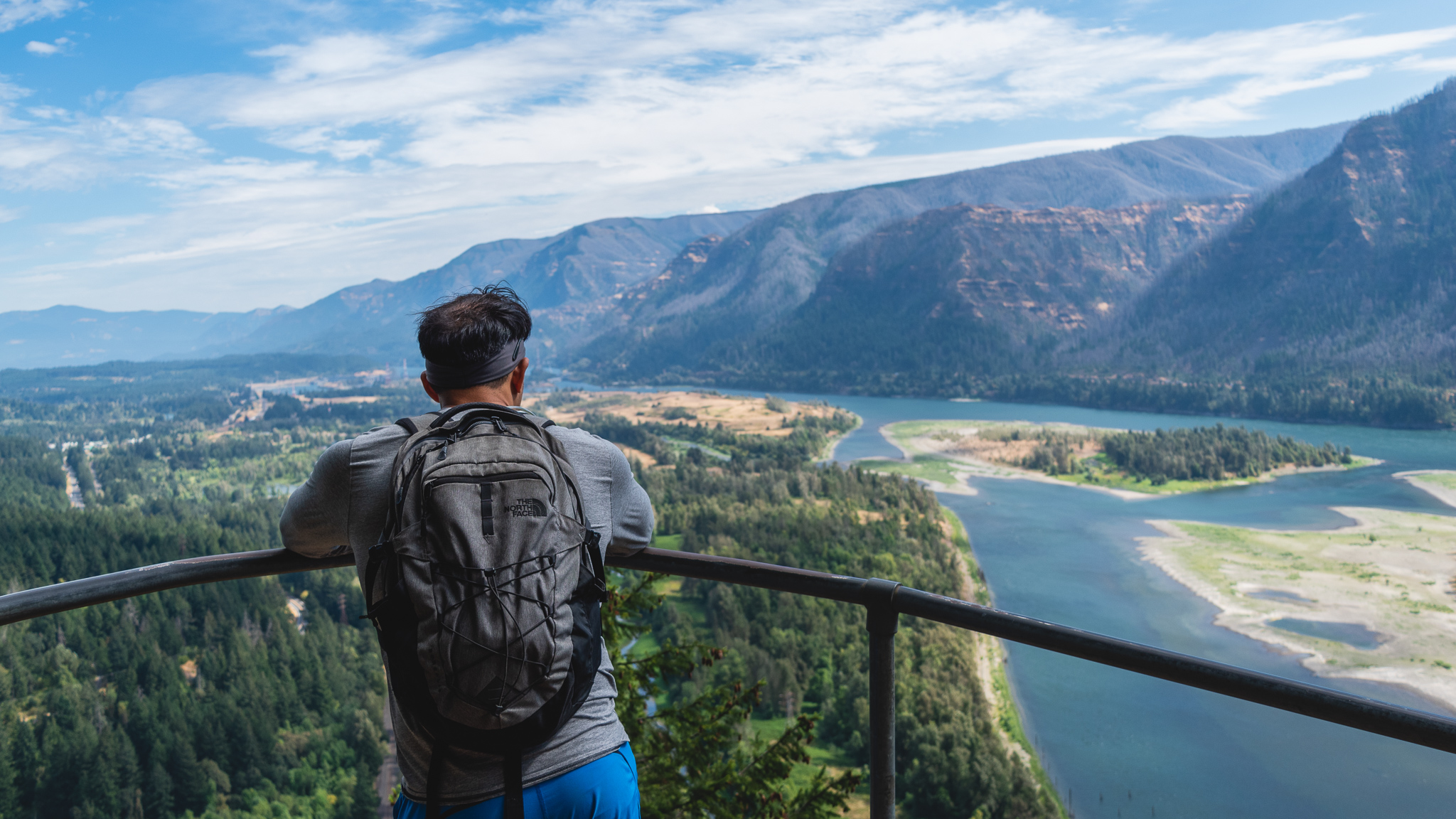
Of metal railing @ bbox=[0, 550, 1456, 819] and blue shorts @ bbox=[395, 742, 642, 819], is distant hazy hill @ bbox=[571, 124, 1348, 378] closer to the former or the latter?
metal railing @ bbox=[0, 550, 1456, 819]

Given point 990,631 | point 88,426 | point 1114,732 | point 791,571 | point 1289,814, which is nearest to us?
point 990,631

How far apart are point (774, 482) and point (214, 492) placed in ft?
154

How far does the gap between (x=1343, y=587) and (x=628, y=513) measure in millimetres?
39140

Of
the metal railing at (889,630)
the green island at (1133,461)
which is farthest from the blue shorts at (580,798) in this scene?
the green island at (1133,461)

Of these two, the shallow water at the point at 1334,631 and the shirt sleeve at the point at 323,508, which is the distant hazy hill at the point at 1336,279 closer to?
the shallow water at the point at 1334,631

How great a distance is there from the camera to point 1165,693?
974 inches

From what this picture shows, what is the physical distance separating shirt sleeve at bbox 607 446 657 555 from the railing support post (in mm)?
384

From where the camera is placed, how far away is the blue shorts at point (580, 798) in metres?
1.16

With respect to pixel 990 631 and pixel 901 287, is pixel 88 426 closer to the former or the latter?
pixel 901 287

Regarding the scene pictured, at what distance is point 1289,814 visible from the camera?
18484 millimetres

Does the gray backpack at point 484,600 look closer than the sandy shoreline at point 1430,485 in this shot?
Yes

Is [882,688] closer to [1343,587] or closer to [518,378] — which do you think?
[518,378]

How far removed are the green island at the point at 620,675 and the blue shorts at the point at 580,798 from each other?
9.30 feet

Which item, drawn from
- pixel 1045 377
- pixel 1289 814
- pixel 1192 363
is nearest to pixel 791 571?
pixel 1289 814
